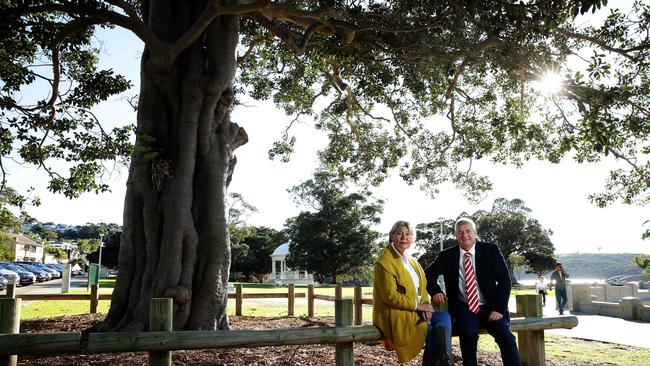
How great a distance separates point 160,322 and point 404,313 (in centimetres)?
210

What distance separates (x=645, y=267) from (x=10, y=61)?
27.2 metres

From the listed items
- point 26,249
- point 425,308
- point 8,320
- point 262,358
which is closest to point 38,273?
point 262,358

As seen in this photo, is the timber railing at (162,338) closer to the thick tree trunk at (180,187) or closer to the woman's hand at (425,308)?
the woman's hand at (425,308)

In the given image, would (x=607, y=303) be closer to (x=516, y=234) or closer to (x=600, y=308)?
(x=600, y=308)

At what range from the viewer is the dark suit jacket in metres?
4.96

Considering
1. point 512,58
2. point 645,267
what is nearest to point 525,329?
point 512,58

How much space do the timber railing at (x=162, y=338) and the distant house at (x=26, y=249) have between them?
84802 millimetres

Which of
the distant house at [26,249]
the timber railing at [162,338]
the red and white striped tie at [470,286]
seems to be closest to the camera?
the timber railing at [162,338]

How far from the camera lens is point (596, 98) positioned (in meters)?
9.18

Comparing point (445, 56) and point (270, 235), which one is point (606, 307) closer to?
point (445, 56)

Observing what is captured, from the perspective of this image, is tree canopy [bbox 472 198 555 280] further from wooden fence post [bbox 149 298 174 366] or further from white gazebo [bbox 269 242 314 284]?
wooden fence post [bbox 149 298 174 366]

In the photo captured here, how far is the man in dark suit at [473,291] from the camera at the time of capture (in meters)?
4.90

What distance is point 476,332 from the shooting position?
4938 millimetres

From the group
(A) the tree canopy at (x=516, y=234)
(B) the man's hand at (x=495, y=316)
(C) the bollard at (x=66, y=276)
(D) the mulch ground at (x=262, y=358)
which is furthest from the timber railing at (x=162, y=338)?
(A) the tree canopy at (x=516, y=234)
